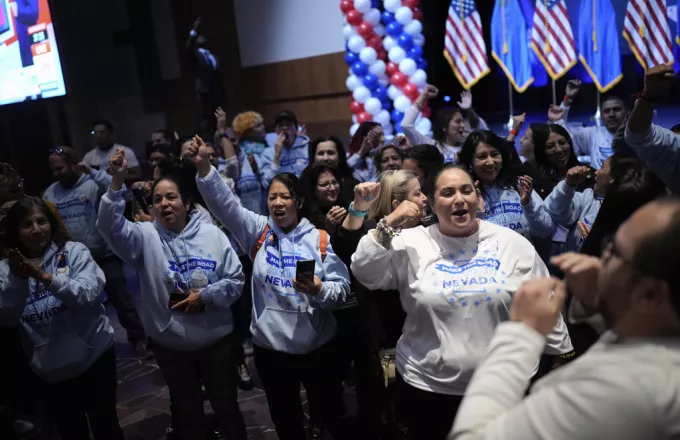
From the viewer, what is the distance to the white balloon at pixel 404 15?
749cm

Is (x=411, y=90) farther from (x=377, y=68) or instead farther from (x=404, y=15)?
(x=404, y=15)

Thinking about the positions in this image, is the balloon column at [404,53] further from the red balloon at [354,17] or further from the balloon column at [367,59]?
the red balloon at [354,17]

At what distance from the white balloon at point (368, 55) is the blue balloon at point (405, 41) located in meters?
0.37

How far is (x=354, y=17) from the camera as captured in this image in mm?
7816

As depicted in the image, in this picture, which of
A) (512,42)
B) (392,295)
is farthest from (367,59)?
(392,295)

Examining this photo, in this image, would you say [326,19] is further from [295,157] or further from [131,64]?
[131,64]

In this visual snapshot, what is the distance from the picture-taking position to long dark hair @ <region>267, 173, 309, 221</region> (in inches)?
117

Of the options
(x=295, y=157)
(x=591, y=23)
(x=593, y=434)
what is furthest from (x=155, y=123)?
(x=593, y=434)

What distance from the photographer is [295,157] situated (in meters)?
5.70

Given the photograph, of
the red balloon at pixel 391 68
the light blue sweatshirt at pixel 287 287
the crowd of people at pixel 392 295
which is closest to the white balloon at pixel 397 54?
the red balloon at pixel 391 68

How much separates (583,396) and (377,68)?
7.15m

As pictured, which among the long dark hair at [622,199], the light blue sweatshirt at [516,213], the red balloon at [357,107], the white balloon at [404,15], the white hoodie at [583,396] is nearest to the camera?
the white hoodie at [583,396]

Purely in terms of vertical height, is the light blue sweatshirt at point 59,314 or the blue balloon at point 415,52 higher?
the blue balloon at point 415,52

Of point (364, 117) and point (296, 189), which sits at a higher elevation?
point (296, 189)
